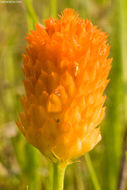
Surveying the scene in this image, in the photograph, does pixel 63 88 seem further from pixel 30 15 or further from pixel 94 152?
pixel 94 152

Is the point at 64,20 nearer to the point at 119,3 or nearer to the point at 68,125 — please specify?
the point at 68,125

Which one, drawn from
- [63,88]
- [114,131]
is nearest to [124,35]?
[114,131]

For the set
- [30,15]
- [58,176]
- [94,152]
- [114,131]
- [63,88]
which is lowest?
[94,152]

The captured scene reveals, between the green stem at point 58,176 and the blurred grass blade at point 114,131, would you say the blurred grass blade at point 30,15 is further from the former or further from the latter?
the green stem at point 58,176

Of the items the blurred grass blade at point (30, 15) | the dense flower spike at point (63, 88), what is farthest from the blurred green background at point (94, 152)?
the dense flower spike at point (63, 88)

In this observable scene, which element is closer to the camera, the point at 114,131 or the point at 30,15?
the point at 30,15

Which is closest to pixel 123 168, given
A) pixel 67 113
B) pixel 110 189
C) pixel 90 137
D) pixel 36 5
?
pixel 110 189

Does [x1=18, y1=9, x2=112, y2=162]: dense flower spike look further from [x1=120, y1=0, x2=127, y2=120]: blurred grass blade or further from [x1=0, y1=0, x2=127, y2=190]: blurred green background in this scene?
[x1=120, y1=0, x2=127, y2=120]: blurred grass blade

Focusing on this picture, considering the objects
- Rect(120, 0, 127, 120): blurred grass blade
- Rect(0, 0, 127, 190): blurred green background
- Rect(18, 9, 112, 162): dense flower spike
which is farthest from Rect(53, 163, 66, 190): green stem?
Rect(120, 0, 127, 120): blurred grass blade

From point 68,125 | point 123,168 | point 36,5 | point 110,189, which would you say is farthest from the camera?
point 36,5
